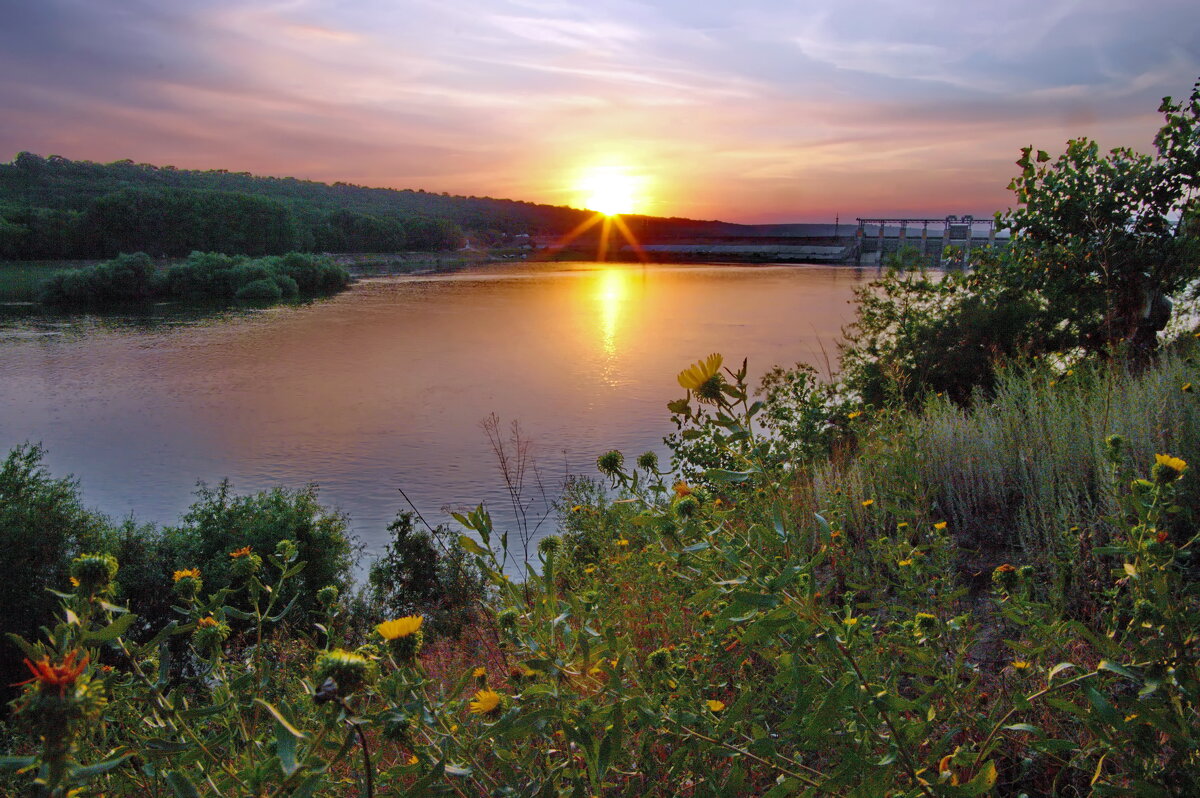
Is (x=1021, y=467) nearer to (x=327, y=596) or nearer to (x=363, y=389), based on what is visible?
(x=327, y=596)

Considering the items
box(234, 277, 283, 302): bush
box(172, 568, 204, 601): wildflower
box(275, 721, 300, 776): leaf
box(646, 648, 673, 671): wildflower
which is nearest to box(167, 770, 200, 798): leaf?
box(275, 721, 300, 776): leaf

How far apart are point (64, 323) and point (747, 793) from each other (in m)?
31.5

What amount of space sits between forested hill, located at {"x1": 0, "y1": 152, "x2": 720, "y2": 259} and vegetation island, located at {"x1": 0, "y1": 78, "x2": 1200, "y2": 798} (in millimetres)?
43585

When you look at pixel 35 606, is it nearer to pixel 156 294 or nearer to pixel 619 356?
pixel 619 356

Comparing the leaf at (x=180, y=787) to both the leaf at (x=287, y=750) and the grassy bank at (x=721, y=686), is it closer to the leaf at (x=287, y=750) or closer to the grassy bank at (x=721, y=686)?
the grassy bank at (x=721, y=686)

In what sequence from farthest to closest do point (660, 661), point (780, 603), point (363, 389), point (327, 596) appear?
1. point (363, 389)
2. point (327, 596)
3. point (660, 661)
4. point (780, 603)

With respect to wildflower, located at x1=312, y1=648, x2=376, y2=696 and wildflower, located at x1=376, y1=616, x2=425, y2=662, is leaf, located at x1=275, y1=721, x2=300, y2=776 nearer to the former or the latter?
wildflower, located at x1=312, y1=648, x2=376, y2=696

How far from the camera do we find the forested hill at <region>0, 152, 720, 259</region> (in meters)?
43.1

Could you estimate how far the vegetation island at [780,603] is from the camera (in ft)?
3.41

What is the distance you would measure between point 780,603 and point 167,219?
2155 inches

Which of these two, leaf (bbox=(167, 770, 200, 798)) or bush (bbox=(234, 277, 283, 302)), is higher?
bush (bbox=(234, 277, 283, 302))

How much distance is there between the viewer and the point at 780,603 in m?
0.99

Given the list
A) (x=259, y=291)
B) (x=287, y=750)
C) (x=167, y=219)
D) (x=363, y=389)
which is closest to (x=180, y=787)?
(x=287, y=750)

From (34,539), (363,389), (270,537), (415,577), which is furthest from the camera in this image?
(363,389)
